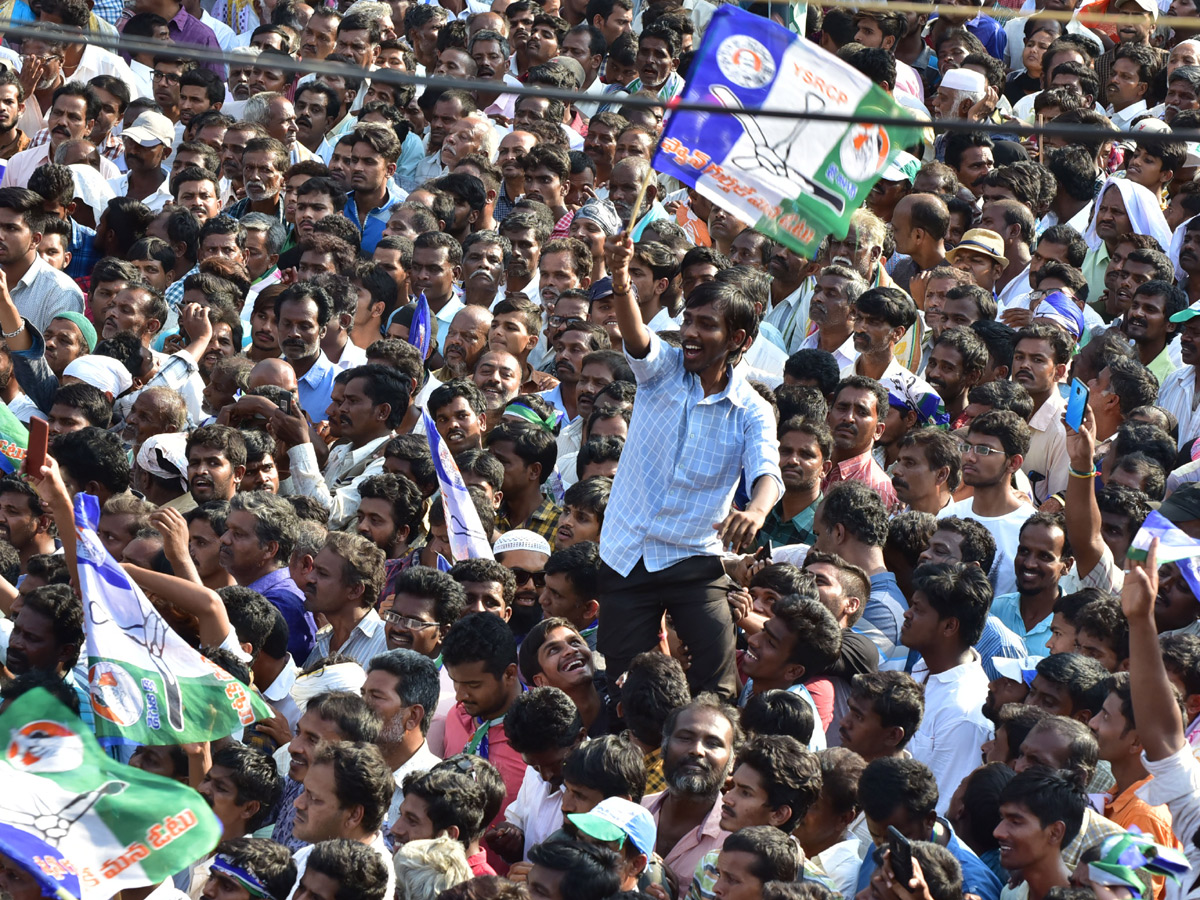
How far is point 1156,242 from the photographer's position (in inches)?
384

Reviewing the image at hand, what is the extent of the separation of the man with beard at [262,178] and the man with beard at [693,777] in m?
5.84

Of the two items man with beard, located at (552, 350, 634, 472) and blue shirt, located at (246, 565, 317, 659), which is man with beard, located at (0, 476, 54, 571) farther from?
man with beard, located at (552, 350, 634, 472)

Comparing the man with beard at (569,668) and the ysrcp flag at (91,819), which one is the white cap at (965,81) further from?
the ysrcp flag at (91,819)

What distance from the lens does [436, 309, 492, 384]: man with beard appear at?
937 cm

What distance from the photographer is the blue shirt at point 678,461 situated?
21.5ft

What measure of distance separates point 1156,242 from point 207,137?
5.37m

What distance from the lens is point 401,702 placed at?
20.6ft

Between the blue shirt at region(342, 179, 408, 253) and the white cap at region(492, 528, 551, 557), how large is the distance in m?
3.42

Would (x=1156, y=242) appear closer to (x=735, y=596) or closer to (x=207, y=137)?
(x=735, y=596)

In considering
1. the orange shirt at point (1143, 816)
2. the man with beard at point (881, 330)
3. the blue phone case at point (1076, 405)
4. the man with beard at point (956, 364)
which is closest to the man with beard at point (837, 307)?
the man with beard at point (881, 330)

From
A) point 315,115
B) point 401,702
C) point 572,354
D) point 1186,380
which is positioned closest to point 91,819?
point 401,702

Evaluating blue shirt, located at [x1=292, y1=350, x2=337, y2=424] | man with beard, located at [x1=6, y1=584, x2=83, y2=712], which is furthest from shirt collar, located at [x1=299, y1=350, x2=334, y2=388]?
man with beard, located at [x1=6, y1=584, x2=83, y2=712]

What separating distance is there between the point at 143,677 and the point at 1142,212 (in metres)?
6.34

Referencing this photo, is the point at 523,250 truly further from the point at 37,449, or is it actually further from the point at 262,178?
the point at 37,449
